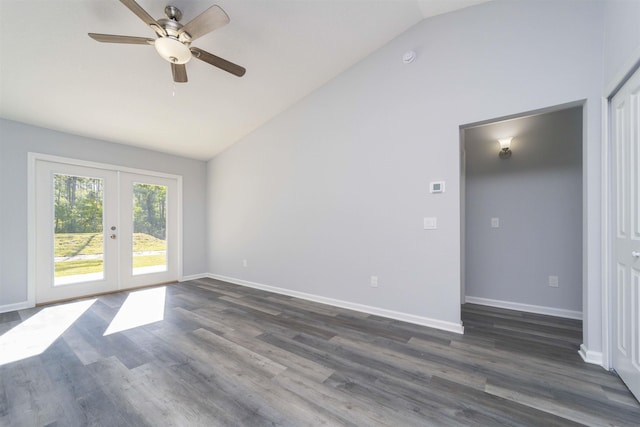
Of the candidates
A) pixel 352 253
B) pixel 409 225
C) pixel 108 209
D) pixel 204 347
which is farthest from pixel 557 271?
pixel 108 209

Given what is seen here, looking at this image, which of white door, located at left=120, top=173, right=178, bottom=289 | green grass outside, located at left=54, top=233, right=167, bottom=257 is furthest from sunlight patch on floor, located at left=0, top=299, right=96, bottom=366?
white door, located at left=120, top=173, right=178, bottom=289

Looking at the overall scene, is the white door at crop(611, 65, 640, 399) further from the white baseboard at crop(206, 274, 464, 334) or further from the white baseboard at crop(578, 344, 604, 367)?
the white baseboard at crop(206, 274, 464, 334)

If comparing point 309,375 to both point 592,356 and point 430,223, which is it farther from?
point 592,356

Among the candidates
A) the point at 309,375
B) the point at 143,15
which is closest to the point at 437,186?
the point at 309,375

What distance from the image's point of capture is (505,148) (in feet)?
10.6

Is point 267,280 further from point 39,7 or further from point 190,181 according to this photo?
point 39,7

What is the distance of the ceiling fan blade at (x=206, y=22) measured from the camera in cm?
180

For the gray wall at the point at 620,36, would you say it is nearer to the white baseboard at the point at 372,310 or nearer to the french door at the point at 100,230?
the white baseboard at the point at 372,310

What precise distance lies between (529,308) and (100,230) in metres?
6.23

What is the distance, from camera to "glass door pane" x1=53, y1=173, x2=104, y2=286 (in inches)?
141

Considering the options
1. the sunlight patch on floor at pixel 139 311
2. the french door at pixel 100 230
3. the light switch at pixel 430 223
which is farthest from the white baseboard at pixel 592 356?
the french door at pixel 100 230

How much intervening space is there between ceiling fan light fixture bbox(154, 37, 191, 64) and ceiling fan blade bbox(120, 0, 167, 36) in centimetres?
5

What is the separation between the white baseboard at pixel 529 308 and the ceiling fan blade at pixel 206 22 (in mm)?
4224

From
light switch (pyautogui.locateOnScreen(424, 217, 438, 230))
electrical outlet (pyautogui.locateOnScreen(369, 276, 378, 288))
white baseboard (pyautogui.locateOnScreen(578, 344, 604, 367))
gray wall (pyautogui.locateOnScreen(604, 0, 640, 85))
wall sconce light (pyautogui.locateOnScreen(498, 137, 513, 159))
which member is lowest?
white baseboard (pyautogui.locateOnScreen(578, 344, 604, 367))
